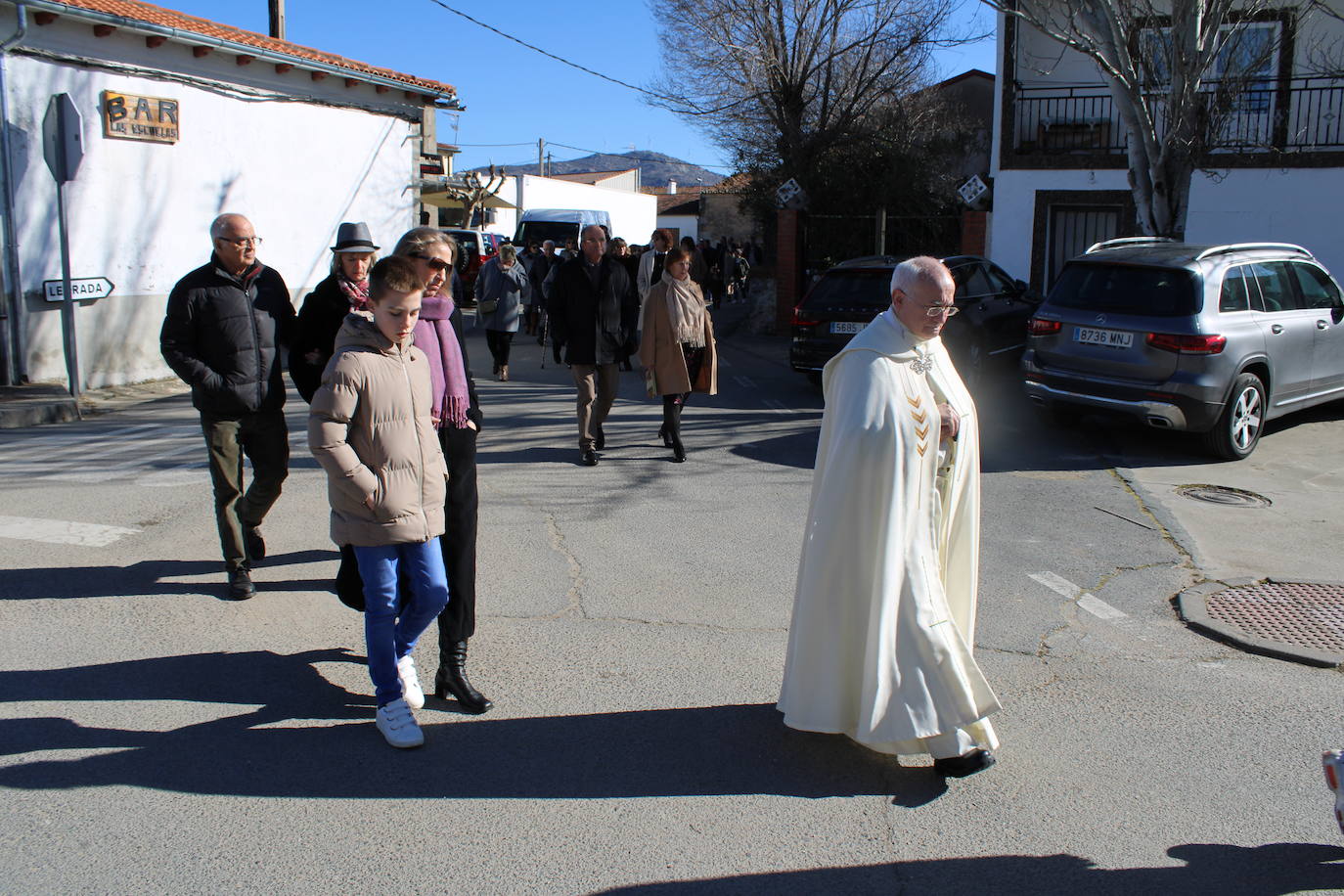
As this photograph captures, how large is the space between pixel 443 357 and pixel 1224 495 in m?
6.24

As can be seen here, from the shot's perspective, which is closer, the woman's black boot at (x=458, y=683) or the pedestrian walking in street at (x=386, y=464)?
the pedestrian walking in street at (x=386, y=464)

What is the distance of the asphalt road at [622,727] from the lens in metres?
3.32

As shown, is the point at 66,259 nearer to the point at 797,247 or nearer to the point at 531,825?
the point at 531,825

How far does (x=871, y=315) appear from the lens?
11.6 metres

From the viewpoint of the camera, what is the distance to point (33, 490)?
25.1ft

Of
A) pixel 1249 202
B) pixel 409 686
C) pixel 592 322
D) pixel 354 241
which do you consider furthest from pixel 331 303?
pixel 1249 202

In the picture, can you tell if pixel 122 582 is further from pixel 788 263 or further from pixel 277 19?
pixel 277 19

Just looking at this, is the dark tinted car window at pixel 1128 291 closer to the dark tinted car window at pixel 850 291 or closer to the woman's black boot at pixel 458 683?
the dark tinted car window at pixel 850 291

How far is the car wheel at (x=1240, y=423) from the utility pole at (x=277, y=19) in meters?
19.8

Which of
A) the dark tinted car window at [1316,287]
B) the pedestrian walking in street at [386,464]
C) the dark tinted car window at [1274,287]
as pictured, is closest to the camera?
the pedestrian walking in street at [386,464]

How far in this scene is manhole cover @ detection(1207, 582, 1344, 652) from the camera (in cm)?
526

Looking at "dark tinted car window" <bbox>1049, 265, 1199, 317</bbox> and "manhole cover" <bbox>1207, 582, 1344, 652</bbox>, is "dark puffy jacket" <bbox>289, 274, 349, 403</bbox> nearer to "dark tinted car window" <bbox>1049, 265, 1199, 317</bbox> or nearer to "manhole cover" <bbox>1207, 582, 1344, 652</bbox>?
"manhole cover" <bbox>1207, 582, 1344, 652</bbox>

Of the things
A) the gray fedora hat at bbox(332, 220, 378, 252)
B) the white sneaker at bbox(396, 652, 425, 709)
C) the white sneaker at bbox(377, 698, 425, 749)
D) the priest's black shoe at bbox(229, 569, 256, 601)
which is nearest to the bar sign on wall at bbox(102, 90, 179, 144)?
the priest's black shoe at bbox(229, 569, 256, 601)

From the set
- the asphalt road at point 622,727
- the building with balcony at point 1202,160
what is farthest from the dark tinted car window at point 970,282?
the asphalt road at point 622,727
